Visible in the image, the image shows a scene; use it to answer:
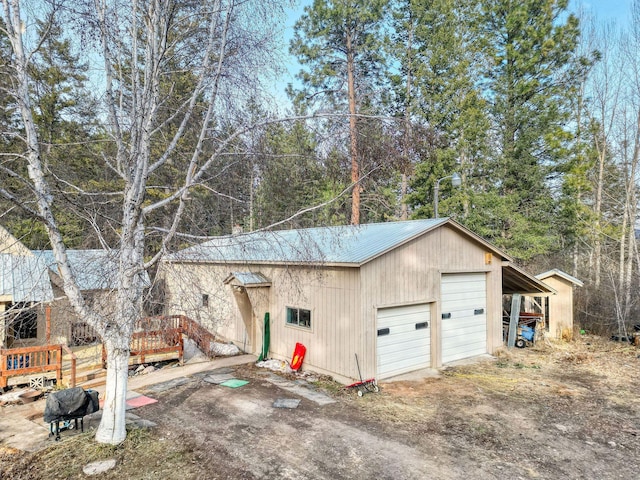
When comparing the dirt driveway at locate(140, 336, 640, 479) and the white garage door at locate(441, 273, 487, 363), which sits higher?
the white garage door at locate(441, 273, 487, 363)

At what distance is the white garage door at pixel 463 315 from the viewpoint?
436 inches

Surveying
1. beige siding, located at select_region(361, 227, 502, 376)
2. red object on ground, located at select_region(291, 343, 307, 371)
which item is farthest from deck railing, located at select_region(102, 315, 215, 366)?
beige siding, located at select_region(361, 227, 502, 376)

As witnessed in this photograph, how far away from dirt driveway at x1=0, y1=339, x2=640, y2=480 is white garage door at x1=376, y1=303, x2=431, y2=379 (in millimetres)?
665

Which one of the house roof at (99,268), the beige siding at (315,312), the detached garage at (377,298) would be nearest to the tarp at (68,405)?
the house roof at (99,268)

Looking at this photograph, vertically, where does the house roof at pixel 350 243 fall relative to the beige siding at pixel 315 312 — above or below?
above

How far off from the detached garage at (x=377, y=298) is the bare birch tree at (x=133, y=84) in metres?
1.35

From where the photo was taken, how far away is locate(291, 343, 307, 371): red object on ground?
33.3 feet

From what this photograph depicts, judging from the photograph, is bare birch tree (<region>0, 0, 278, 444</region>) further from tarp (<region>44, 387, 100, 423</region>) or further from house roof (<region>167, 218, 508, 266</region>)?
house roof (<region>167, 218, 508, 266</region>)

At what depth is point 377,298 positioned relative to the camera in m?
9.12

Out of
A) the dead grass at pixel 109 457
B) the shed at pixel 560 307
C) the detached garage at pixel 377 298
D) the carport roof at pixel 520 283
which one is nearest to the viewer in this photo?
the dead grass at pixel 109 457

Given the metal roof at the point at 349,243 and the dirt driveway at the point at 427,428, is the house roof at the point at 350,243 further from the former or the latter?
the dirt driveway at the point at 427,428

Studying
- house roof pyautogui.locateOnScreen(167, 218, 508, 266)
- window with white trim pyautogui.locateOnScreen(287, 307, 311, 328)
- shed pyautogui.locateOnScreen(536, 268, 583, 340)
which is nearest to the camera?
house roof pyautogui.locateOnScreen(167, 218, 508, 266)

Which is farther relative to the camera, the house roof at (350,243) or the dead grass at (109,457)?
the house roof at (350,243)

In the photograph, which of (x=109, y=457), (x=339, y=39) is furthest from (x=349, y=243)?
(x=339, y=39)
